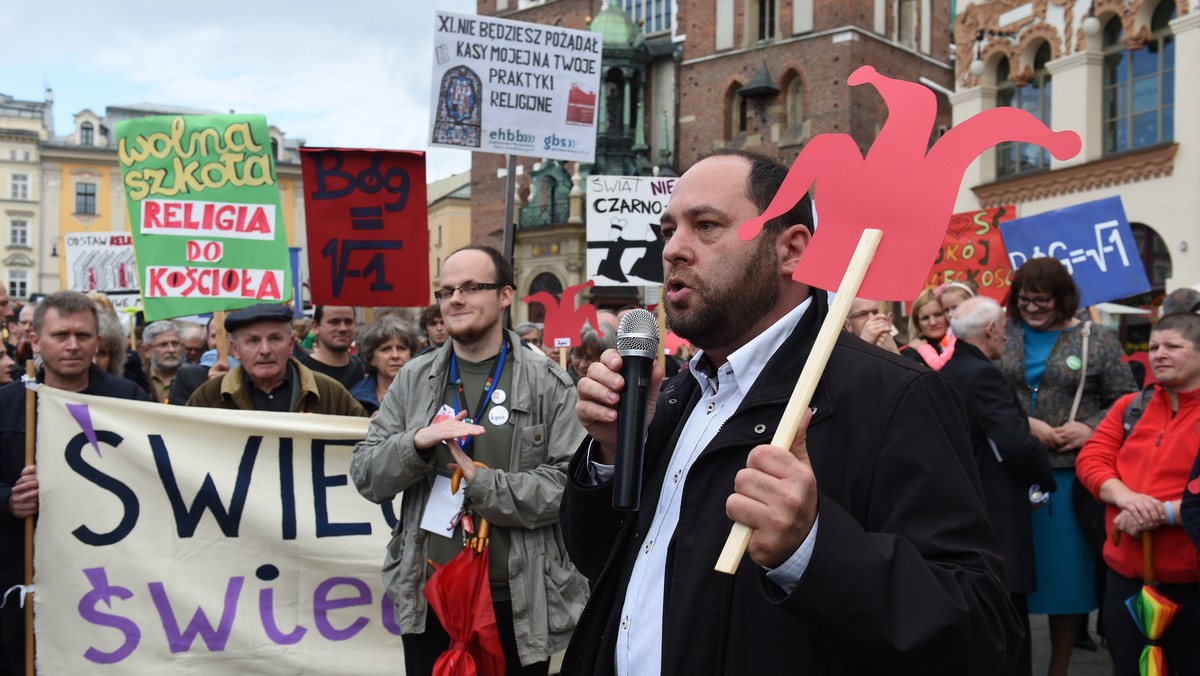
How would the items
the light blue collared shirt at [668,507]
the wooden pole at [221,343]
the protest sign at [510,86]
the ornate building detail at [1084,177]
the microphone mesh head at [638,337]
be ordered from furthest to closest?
the ornate building detail at [1084,177]
the protest sign at [510,86]
the wooden pole at [221,343]
the microphone mesh head at [638,337]
the light blue collared shirt at [668,507]

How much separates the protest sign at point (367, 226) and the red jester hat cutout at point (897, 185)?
4.22 m

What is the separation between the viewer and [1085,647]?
6121 mm

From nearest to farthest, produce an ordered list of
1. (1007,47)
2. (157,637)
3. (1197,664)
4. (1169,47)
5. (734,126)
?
(1197,664), (157,637), (1169,47), (1007,47), (734,126)

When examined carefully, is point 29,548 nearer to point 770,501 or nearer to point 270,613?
point 270,613

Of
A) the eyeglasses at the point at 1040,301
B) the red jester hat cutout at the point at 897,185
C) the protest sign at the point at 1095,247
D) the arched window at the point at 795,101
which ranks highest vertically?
the arched window at the point at 795,101

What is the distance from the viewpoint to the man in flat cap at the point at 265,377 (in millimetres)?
4746

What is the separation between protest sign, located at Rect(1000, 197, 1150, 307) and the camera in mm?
6664

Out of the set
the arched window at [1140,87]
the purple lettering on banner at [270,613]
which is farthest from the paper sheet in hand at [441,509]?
the arched window at [1140,87]

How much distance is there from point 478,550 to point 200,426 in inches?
71.8

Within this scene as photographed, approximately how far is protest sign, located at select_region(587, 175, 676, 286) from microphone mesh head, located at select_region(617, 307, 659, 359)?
5811 mm

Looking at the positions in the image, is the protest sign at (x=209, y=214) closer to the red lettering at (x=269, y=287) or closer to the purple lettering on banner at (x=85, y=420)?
the red lettering at (x=269, y=287)

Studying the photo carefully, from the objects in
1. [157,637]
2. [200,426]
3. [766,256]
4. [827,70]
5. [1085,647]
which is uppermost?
[827,70]

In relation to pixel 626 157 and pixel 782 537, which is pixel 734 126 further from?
pixel 782 537

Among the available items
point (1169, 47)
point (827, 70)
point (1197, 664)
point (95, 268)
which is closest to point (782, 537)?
point (1197, 664)
